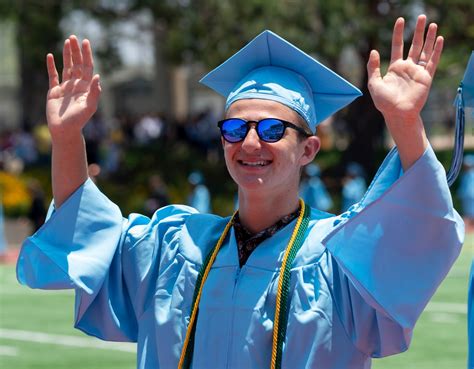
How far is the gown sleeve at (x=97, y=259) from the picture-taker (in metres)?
4.55

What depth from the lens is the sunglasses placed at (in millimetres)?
4336

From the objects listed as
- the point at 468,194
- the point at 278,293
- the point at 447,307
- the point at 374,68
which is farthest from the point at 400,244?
the point at 468,194

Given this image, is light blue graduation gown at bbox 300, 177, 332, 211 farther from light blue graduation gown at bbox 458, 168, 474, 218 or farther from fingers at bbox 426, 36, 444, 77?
fingers at bbox 426, 36, 444, 77

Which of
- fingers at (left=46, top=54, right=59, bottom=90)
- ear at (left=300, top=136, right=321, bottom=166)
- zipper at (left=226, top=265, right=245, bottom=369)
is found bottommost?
zipper at (left=226, top=265, right=245, bottom=369)

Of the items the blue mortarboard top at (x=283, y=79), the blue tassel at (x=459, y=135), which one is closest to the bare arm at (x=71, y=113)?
the blue mortarboard top at (x=283, y=79)

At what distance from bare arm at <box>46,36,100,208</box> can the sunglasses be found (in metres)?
0.53

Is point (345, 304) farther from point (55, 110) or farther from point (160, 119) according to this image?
point (160, 119)

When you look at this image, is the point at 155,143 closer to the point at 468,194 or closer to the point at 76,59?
the point at 468,194

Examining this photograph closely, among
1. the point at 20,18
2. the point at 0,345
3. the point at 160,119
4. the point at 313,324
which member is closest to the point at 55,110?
the point at 313,324

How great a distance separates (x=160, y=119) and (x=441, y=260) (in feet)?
96.7

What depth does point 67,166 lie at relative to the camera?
4.62 metres

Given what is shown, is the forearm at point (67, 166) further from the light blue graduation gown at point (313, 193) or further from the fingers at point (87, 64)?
the light blue graduation gown at point (313, 193)

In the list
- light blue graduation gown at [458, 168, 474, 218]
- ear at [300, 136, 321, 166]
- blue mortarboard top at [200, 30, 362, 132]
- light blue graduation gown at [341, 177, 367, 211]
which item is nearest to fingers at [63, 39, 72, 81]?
blue mortarboard top at [200, 30, 362, 132]

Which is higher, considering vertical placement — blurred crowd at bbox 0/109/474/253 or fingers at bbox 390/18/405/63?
fingers at bbox 390/18/405/63
